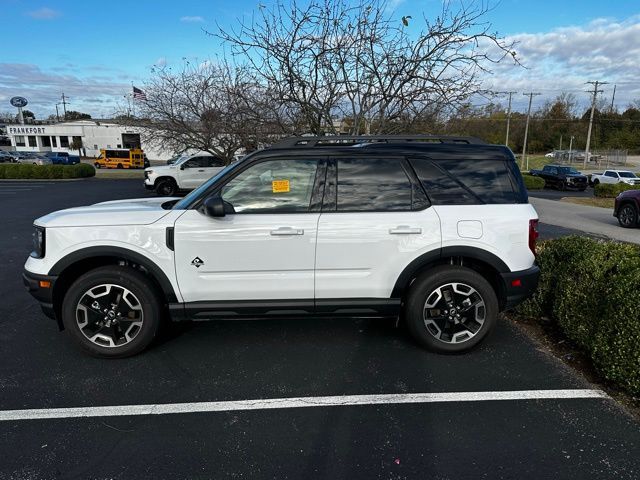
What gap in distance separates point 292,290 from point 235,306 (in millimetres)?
498

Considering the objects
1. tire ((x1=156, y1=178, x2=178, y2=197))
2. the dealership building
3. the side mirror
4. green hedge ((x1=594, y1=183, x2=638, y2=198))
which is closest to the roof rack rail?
the side mirror

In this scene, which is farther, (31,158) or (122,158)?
(122,158)

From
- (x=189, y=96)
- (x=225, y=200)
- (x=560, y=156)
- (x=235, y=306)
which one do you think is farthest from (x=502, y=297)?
(x=560, y=156)

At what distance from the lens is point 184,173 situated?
18188 mm

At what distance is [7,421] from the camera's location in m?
2.73

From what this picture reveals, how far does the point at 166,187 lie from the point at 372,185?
16.7 meters

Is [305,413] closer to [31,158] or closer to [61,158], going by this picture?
[61,158]

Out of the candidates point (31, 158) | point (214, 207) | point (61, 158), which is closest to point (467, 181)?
point (214, 207)

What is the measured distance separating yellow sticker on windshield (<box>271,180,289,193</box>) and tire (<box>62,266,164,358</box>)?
4.38 ft

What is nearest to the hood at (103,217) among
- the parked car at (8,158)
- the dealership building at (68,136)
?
the parked car at (8,158)

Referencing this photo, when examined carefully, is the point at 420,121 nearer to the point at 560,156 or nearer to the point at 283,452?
the point at 283,452

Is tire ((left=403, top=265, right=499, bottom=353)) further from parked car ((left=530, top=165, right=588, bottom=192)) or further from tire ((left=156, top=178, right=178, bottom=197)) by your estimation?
parked car ((left=530, top=165, right=588, bottom=192))

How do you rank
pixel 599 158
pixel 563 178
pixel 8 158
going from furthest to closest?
pixel 599 158 → pixel 8 158 → pixel 563 178

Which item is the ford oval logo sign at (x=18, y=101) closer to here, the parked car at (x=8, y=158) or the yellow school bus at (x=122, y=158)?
the parked car at (x=8, y=158)
